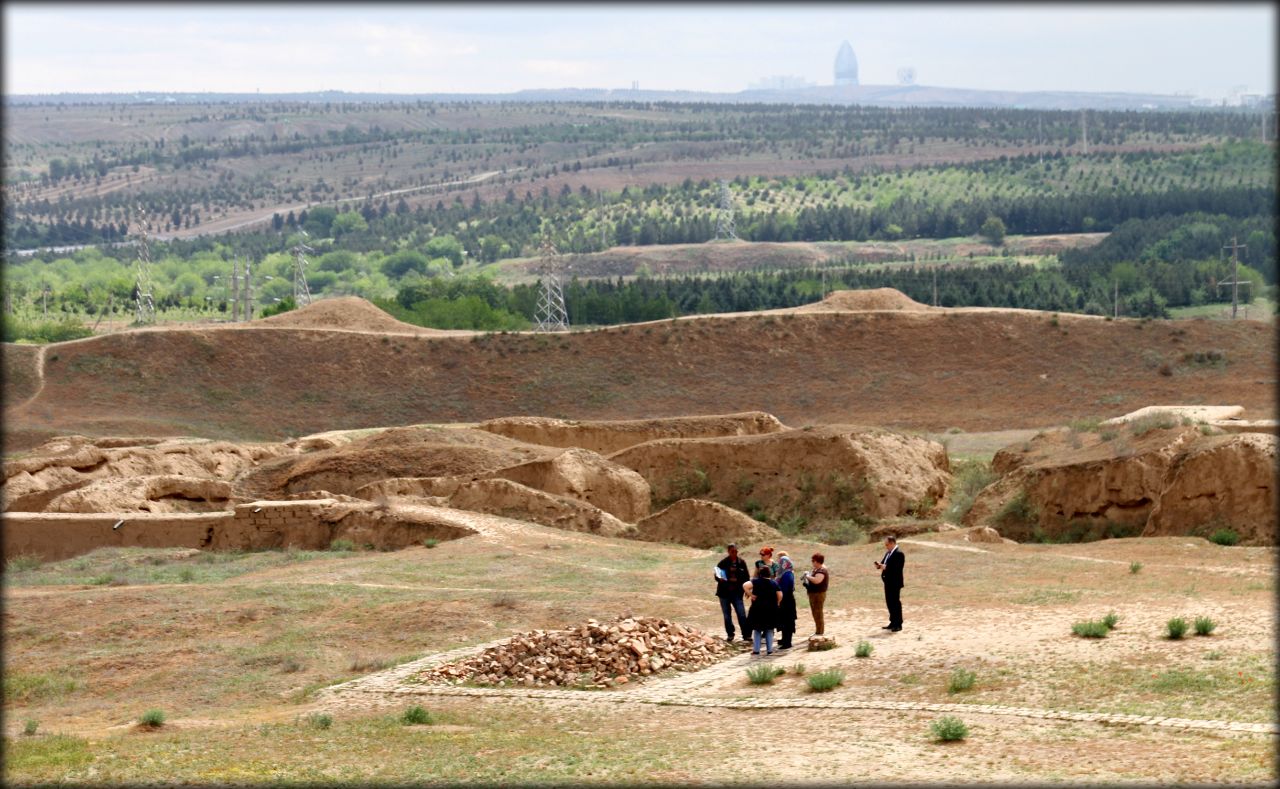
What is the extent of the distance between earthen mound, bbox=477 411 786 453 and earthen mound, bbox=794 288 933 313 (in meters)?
18.7

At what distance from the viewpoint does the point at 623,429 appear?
3819 centimetres

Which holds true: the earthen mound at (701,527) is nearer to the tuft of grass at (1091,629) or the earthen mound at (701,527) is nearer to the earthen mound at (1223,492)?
the earthen mound at (1223,492)

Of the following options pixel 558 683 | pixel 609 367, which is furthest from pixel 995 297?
pixel 558 683

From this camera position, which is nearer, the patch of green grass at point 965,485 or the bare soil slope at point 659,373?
the patch of green grass at point 965,485

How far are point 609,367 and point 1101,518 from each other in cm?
2994

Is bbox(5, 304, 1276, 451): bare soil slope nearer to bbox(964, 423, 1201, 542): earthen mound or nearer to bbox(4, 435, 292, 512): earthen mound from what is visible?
bbox(4, 435, 292, 512): earthen mound

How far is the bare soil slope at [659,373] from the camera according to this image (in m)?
48.9

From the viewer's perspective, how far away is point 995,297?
7269cm

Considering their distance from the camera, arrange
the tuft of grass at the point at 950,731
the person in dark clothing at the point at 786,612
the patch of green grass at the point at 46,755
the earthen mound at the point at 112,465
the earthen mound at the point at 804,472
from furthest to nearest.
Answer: the earthen mound at the point at 112,465 → the earthen mound at the point at 804,472 → the person in dark clothing at the point at 786,612 → the patch of green grass at the point at 46,755 → the tuft of grass at the point at 950,731

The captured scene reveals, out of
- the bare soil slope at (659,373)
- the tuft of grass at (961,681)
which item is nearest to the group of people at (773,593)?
the tuft of grass at (961,681)

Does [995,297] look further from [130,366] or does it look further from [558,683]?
[558,683]

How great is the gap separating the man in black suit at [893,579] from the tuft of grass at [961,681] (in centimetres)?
218

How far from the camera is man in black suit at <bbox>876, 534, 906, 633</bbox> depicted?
16.3m

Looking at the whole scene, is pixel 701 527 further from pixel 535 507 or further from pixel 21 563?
pixel 21 563
